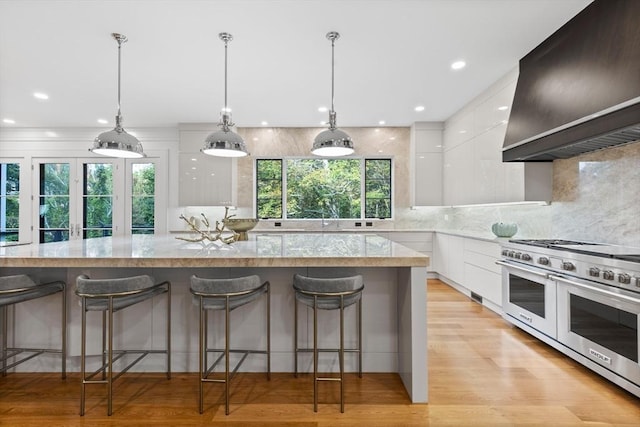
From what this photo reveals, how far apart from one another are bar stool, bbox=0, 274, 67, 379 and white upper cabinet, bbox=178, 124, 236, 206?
3424mm

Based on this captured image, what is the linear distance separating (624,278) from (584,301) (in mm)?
395

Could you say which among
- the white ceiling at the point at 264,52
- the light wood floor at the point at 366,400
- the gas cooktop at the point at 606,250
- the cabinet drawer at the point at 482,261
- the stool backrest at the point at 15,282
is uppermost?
the white ceiling at the point at 264,52

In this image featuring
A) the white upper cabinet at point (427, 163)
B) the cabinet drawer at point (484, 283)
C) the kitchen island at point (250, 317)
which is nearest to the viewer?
the kitchen island at point (250, 317)

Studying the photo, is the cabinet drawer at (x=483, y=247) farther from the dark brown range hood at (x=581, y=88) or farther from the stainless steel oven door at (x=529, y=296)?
the dark brown range hood at (x=581, y=88)

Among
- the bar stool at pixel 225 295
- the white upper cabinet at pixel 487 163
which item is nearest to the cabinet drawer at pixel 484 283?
the white upper cabinet at pixel 487 163

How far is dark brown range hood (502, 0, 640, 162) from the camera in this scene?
2.05 meters

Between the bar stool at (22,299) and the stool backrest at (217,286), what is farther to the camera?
the bar stool at (22,299)

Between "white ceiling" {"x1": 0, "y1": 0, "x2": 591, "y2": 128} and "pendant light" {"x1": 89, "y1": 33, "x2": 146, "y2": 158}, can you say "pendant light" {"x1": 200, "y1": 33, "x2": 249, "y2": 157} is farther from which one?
"pendant light" {"x1": 89, "y1": 33, "x2": 146, "y2": 158}

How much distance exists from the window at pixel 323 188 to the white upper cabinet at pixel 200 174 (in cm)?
65

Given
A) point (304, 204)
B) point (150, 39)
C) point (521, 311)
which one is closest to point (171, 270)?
point (150, 39)

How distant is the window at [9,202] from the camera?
18.7 ft

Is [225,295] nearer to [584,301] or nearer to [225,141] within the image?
[225,141]

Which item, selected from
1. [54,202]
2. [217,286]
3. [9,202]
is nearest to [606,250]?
[217,286]

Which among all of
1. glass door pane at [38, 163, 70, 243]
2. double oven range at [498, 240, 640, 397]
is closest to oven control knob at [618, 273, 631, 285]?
double oven range at [498, 240, 640, 397]
